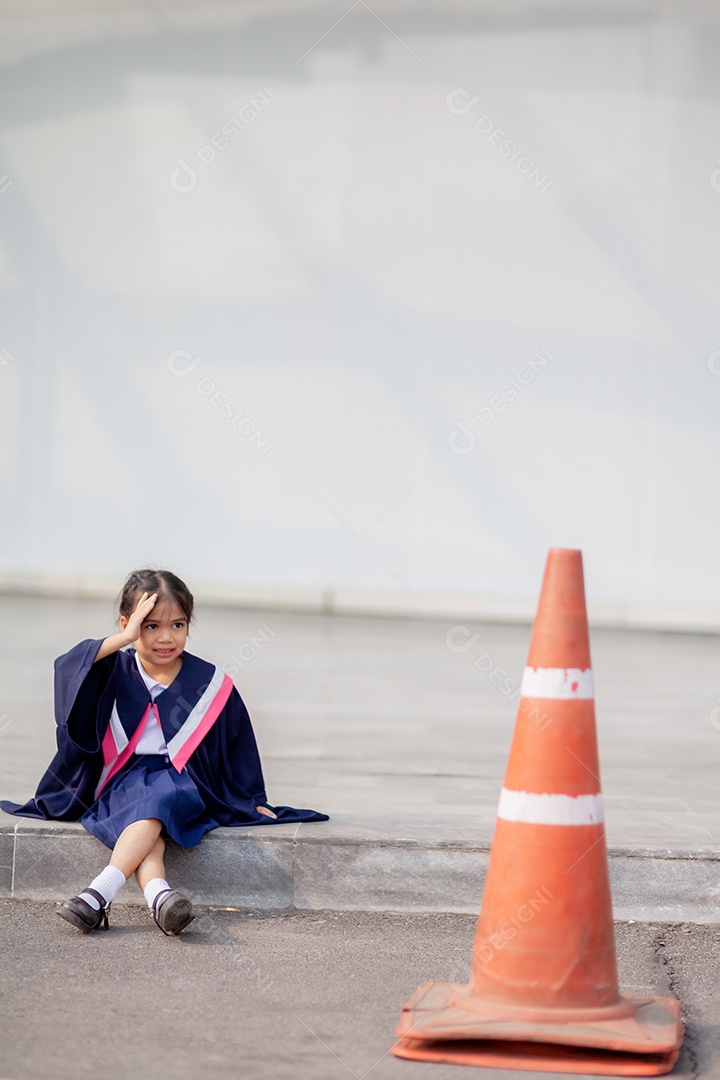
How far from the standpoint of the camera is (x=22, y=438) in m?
12.5

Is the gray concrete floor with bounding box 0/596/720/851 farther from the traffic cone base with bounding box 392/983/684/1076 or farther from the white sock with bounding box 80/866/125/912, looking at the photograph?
the traffic cone base with bounding box 392/983/684/1076

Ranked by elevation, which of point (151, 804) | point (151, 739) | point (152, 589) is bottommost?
point (151, 804)

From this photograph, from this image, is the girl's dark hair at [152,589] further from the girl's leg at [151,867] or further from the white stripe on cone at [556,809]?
the white stripe on cone at [556,809]

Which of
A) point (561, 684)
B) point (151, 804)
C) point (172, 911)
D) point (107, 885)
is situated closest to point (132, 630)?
point (151, 804)

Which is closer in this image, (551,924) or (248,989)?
(551,924)

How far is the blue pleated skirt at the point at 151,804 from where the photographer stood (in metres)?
3.97

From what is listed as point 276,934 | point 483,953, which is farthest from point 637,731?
point 483,953

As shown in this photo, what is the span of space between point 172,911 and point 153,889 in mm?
130

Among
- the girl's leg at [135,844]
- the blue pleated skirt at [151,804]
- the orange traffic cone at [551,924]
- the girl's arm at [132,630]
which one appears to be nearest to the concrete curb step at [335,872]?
the blue pleated skirt at [151,804]

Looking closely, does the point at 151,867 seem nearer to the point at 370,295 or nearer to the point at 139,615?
the point at 139,615

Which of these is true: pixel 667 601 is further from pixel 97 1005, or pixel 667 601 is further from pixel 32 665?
pixel 97 1005

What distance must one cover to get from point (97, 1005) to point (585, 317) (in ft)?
31.4

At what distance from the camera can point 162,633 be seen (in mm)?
4172

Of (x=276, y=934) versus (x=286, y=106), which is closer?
(x=276, y=934)
